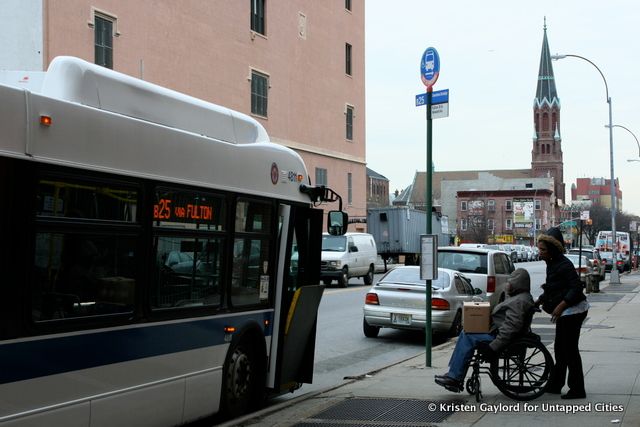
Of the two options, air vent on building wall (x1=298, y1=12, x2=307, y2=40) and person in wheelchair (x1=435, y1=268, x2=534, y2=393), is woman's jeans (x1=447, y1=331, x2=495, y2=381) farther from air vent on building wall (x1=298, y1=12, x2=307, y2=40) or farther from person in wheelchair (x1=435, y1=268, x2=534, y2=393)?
air vent on building wall (x1=298, y1=12, x2=307, y2=40)

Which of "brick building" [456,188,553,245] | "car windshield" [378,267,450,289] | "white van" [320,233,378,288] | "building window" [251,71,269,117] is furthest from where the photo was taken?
"brick building" [456,188,553,245]

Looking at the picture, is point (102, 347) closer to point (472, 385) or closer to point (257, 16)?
point (472, 385)

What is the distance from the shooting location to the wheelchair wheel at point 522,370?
28.0ft

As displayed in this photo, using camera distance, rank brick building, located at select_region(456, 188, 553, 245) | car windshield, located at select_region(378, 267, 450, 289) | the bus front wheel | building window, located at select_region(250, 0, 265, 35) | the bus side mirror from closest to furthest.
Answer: the bus front wheel
the bus side mirror
car windshield, located at select_region(378, 267, 450, 289)
building window, located at select_region(250, 0, 265, 35)
brick building, located at select_region(456, 188, 553, 245)

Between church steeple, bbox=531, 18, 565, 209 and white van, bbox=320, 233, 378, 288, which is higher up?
church steeple, bbox=531, 18, 565, 209

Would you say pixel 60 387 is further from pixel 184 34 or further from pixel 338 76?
pixel 338 76

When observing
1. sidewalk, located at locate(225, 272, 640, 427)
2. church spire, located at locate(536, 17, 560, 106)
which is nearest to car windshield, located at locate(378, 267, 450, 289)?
sidewalk, located at locate(225, 272, 640, 427)

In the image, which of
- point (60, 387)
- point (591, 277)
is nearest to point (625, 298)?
point (591, 277)

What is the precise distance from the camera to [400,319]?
1545 cm

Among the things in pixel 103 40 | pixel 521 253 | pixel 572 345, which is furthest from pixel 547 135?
pixel 572 345

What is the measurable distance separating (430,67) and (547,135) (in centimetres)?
16202

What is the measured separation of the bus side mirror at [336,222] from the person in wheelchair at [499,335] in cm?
227

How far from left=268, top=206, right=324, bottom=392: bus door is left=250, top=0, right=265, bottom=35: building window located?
33608mm

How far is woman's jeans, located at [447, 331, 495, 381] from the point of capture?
8.57 meters
